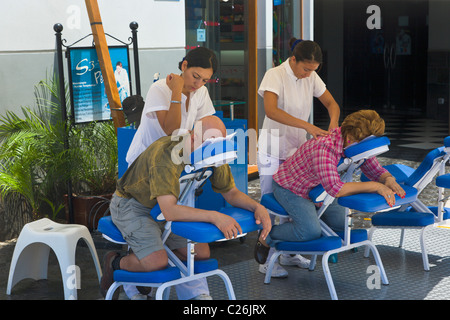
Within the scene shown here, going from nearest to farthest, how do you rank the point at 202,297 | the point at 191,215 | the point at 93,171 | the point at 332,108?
the point at 191,215 < the point at 202,297 < the point at 332,108 < the point at 93,171

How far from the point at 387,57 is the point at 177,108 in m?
10.7

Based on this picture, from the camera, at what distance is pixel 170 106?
10.4 ft

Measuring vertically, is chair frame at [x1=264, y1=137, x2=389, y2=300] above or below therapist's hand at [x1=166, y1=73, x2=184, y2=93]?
below

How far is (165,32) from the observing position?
547 centimetres

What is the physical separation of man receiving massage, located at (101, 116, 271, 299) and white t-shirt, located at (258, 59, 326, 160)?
69 centimetres

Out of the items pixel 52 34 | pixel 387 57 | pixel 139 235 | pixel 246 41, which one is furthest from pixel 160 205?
pixel 387 57

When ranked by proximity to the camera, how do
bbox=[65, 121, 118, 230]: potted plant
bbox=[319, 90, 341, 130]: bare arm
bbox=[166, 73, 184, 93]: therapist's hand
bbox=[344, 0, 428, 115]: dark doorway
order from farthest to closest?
bbox=[344, 0, 428, 115]: dark doorway < bbox=[65, 121, 118, 230]: potted plant < bbox=[319, 90, 341, 130]: bare arm < bbox=[166, 73, 184, 93]: therapist's hand

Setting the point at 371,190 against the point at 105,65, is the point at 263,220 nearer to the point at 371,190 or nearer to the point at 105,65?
the point at 371,190

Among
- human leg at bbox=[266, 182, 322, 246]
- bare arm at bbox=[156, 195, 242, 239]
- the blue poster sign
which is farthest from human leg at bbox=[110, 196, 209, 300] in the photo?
the blue poster sign

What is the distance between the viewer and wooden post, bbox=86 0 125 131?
4.41 metres

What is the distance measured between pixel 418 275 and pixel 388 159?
3.53 metres

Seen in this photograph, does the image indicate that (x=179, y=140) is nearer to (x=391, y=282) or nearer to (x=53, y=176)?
(x=391, y=282)

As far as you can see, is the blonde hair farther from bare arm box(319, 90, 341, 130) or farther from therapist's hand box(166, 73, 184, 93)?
therapist's hand box(166, 73, 184, 93)

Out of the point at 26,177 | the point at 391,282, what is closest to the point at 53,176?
the point at 26,177
